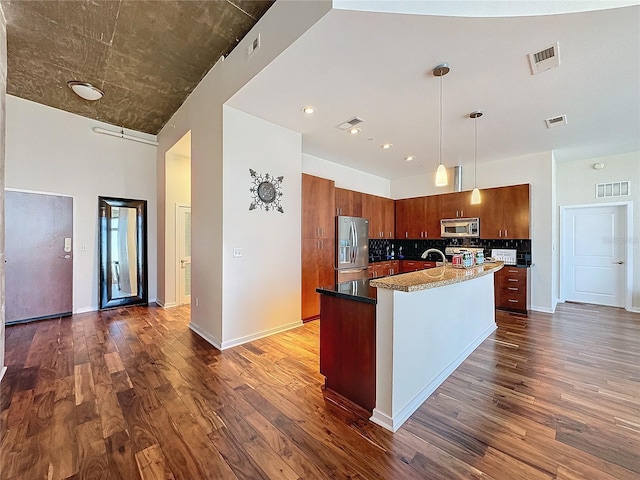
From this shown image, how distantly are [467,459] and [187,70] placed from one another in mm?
4746

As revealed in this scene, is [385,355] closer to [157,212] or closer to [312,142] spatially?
[312,142]

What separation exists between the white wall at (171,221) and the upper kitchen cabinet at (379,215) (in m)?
3.76

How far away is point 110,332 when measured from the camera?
12.2 feet

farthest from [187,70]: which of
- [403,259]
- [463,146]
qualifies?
[403,259]

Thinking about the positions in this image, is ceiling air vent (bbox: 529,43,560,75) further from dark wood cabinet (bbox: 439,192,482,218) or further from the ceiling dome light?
the ceiling dome light

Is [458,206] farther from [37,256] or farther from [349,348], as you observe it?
[37,256]

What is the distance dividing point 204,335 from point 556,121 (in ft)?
17.8

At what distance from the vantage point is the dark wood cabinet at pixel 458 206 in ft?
17.9

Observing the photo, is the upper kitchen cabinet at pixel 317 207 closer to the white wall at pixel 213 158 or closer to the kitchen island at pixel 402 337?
the white wall at pixel 213 158

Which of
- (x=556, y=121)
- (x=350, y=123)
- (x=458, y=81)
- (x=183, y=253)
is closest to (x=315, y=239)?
(x=350, y=123)

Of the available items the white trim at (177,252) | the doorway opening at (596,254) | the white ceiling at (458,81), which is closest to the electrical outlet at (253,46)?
the white ceiling at (458,81)

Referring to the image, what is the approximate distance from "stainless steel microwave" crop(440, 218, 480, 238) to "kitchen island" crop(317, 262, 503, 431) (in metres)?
3.15

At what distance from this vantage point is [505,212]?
5.10m

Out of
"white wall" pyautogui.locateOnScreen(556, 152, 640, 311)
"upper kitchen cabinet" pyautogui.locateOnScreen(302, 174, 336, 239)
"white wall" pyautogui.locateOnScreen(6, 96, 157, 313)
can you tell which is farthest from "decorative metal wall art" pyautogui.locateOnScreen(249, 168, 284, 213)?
"white wall" pyautogui.locateOnScreen(556, 152, 640, 311)
